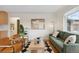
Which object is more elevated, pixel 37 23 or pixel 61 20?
pixel 61 20

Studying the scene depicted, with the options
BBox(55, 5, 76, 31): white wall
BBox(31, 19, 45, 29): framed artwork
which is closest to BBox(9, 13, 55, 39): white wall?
BBox(31, 19, 45, 29): framed artwork

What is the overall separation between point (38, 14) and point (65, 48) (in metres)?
5.85

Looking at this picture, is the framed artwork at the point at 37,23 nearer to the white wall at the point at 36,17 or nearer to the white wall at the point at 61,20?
the white wall at the point at 36,17

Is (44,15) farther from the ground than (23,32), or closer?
farther from the ground

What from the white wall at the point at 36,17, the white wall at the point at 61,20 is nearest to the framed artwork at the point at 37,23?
the white wall at the point at 36,17

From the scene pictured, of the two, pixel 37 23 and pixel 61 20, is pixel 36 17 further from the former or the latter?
pixel 61 20

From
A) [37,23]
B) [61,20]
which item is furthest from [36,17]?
[61,20]

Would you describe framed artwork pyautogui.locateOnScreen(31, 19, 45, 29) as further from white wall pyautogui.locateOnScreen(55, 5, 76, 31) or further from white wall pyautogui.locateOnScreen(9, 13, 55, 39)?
white wall pyautogui.locateOnScreen(55, 5, 76, 31)

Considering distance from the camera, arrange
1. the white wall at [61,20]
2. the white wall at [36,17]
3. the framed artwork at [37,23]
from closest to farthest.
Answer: the white wall at [61,20] → the white wall at [36,17] → the framed artwork at [37,23]

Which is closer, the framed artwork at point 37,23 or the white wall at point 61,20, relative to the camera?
the white wall at point 61,20
